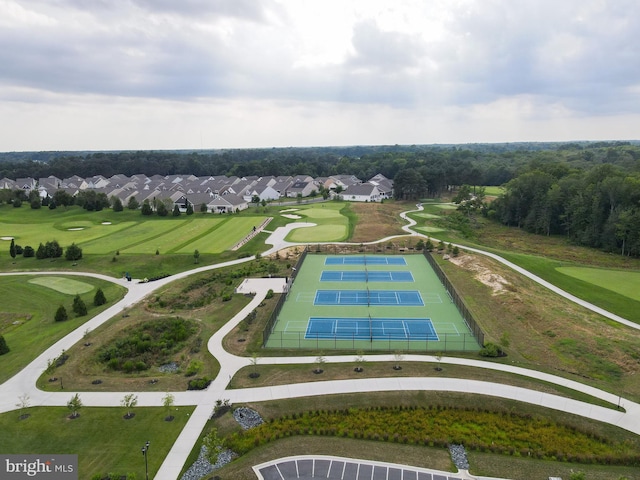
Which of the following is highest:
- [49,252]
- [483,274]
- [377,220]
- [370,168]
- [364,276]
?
[370,168]

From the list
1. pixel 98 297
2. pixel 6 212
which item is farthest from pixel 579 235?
pixel 6 212

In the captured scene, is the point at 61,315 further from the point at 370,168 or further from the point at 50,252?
the point at 370,168

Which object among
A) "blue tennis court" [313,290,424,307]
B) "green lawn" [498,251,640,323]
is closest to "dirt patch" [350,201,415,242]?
"green lawn" [498,251,640,323]

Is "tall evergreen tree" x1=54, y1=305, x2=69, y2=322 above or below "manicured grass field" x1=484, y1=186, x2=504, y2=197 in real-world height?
below

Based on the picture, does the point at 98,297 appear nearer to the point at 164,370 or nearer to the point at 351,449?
the point at 164,370

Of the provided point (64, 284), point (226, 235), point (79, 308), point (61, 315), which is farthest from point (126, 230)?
point (61, 315)

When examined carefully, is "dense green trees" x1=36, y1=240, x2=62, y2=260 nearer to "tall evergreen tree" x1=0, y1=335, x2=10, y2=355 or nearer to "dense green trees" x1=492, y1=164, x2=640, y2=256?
"tall evergreen tree" x1=0, y1=335, x2=10, y2=355

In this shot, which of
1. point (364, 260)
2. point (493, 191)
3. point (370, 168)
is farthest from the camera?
point (370, 168)
